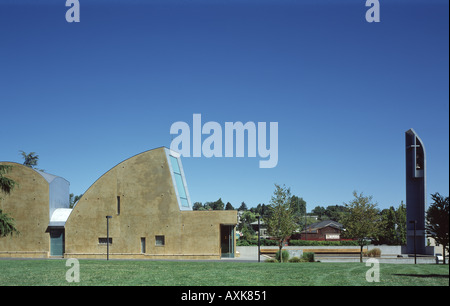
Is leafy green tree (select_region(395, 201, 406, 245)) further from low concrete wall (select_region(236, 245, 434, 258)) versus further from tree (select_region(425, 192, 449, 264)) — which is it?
tree (select_region(425, 192, 449, 264))

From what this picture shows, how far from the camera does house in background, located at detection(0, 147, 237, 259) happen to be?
44500mm

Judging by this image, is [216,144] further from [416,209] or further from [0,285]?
[416,209]

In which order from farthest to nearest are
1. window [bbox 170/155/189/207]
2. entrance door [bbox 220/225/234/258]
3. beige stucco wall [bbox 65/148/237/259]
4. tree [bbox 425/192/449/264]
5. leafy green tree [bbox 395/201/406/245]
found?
leafy green tree [bbox 395/201/406/245] < window [bbox 170/155/189/207] < entrance door [bbox 220/225/234/258] < beige stucco wall [bbox 65/148/237/259] < tree [bbox 425/192/449/264]

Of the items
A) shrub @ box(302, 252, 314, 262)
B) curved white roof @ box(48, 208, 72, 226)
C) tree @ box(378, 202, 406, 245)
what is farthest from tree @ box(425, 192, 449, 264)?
tree @ box(378, 202, 406, 245)

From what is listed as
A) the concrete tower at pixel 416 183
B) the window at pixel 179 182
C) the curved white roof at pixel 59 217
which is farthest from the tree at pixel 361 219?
the curved white roof at pixel 59 217

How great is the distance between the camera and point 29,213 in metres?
48.2

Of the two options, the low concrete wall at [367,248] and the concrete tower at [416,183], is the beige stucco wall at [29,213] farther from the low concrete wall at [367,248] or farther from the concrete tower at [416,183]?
the concrete tower at [416,183]

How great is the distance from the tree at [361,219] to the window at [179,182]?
16.9 m

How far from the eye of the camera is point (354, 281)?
18.0 metres

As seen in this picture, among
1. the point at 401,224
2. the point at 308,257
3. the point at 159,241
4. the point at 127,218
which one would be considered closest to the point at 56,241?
the point at 127,218

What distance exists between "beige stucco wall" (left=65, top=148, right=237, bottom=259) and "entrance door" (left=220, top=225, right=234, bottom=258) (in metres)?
1.79

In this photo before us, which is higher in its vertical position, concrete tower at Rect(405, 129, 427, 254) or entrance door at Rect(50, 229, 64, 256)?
concrete tower at Rect(405, 129, 427, 254)
